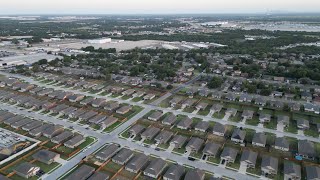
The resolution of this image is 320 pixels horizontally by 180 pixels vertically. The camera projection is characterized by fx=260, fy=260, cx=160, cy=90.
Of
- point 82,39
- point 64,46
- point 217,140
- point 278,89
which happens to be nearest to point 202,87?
point 278,89

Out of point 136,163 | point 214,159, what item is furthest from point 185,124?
point 136,163

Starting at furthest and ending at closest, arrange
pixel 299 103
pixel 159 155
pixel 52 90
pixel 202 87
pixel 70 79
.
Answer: pixel 70 79, pixel 202 87, pixel 52 90, pixel 299 103, pixel 159 155

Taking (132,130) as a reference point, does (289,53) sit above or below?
above

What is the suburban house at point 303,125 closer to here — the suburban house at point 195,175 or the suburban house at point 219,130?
the suburban house at point 219,130

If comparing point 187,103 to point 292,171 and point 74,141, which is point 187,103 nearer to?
point 74,141

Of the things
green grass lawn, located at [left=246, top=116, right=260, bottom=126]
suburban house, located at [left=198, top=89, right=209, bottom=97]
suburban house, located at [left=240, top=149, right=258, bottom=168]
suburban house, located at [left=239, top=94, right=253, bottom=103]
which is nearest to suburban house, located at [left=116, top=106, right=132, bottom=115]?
suburban house, located at [left=198, top=89, right=209, bottom=97]

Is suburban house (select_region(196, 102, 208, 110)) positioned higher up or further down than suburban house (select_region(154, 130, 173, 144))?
higher up

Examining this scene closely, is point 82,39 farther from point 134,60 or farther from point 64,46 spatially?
point 134,60

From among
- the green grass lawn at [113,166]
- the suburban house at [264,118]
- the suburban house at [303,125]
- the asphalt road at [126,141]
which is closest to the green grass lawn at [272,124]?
the suburban house at [264,118]

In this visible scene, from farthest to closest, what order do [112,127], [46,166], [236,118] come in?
[236,118] < [112,127] < [46,166]

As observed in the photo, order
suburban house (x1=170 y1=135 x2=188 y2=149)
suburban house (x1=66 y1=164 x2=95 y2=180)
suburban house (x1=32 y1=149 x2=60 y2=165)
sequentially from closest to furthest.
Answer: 1. suburban house (x1=66 y1=164 x2=95 y2=180)
2. suburban house (x1=32 y1=149 x2=60 y2=165)
3. suburban house (x1=170 y1=135 x2=188 y2=149)

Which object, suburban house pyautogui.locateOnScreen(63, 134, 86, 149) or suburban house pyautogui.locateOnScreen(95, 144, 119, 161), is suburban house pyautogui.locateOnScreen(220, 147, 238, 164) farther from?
suburban house pyautogui.locateOnScreen(63, 134, 86, 149)
